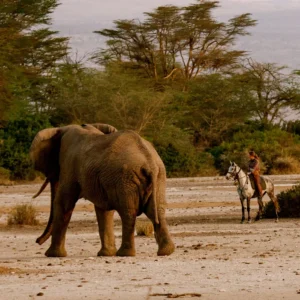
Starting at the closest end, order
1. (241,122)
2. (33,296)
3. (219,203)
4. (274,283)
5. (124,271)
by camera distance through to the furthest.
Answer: (33,296), (274,283), (124,271), (219,203), (241,122)

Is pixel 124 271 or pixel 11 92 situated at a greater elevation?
pixel 11 92

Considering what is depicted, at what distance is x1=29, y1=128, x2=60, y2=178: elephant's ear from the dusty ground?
1.35m

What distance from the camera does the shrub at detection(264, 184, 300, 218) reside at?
28.3 meters

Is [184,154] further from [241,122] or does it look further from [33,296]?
[33,296]

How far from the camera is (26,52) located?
63500mm

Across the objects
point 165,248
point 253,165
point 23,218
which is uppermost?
point 253,165

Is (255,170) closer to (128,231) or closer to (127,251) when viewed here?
(127,251)

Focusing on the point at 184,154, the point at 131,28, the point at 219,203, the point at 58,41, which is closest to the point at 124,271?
the point at 219,203

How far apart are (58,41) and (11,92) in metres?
13.5

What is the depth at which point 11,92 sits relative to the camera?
54.8 metres

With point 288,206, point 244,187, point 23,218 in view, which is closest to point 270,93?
point 288,206

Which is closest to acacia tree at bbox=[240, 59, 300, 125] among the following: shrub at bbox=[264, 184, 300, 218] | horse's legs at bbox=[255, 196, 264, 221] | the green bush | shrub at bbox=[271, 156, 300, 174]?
shrub at bbox=[271, 156, 300, 174]

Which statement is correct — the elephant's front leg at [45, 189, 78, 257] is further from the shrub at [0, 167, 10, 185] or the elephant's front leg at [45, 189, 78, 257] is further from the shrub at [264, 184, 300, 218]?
the shrub at [0, 167, 10, 185]

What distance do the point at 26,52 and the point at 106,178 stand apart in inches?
1871
